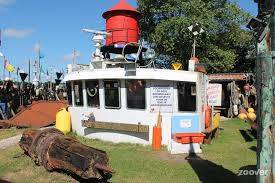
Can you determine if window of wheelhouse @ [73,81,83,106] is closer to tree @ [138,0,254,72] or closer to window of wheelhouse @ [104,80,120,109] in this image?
window of wheelhouse @ [104,80,120,109]

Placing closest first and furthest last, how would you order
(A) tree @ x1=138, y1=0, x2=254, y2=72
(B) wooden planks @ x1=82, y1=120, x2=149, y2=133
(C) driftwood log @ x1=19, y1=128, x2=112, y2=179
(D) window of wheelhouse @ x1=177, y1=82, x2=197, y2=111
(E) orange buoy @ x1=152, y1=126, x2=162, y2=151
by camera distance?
(C) driftwood log @ x1=19, y1=128, x2=112, y2=179
(E) orange buoy @ x1=152, y1=126, x2=162, y2=151
(B) wooden planks @ x1=82, y1=120, x2=149, y2=133
(D) window of wheelhouse @ x1=177, y1=82, x2=197, y2=111
(A) tree @ x1=138, y1=0, x2=254, y2=72

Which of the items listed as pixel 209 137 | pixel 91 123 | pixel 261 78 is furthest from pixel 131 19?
pixel 261 78

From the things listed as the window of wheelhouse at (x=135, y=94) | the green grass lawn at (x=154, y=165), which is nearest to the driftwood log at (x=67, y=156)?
the green grass lawn at (x=154, y=165)

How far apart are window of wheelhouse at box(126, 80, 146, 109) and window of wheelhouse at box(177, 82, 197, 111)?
115 cm

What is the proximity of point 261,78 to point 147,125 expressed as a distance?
7573mm

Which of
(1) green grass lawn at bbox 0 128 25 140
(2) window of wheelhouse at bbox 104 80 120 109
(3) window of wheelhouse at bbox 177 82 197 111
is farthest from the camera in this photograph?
(1) green grass lawn at bbox 0 128 25 140

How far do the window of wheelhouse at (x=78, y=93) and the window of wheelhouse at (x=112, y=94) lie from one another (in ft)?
4.81

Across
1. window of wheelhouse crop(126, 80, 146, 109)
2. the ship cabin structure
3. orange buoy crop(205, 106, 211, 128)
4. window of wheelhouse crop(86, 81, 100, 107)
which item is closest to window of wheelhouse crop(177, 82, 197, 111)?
the ship cabin structure

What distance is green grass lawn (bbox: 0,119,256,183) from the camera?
372 inches

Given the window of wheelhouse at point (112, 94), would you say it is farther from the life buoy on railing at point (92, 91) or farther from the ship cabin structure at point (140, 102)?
the life buoy on railing at point (92, 91)

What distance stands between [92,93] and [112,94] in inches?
38.0

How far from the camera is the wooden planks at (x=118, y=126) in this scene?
1292 centimetres

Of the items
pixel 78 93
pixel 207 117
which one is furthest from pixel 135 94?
pixel 207 117

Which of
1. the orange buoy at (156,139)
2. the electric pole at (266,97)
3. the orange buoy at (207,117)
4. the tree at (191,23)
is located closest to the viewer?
the electric pole at (266,97)
